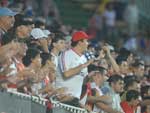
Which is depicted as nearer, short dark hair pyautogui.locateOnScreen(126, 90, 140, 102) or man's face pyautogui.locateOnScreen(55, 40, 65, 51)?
man's face pyautogui.locateOnScreen(55, 40, 65, 51)

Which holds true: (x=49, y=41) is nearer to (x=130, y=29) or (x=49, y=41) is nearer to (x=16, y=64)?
(x=16, y=64)

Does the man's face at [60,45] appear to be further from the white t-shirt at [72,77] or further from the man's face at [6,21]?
the man's face at [6,21]

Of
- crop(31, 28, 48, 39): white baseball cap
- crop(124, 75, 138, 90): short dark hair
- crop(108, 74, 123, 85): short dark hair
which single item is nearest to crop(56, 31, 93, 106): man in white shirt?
crop(31, 28, 48, 39): white baseball cap

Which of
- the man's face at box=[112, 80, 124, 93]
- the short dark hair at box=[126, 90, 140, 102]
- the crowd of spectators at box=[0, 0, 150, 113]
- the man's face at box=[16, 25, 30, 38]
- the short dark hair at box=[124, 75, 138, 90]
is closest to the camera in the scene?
the crowd of spectators at box=[0, 0, 150, 113]

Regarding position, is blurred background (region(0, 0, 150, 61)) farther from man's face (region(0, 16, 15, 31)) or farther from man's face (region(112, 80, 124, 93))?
man's face (region(0, 16, 15, 31))

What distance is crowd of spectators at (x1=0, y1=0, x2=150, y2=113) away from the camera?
1168 centimetres

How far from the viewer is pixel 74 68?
13.5 meters

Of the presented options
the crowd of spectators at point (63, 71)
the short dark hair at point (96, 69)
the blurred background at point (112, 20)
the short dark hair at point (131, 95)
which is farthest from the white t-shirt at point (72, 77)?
the blurred background at point (112, 20)

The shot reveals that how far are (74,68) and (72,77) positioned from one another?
15 cm

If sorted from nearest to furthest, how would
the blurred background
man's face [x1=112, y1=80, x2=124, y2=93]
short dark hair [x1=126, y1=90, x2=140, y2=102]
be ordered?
man's face [x1=112, y1=80, x2=124, y2=93] → short dark hair [x1=126, y1=90, x2=140, y2=102] → the blurred background

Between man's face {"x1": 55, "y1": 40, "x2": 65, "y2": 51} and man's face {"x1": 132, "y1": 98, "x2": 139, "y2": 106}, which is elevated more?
man's face {"x1": 55, "y1": 40, "x2": 65, "y2": 51}

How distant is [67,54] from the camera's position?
1381cm

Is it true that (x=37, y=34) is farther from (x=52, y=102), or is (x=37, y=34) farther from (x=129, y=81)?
(x=52, y=102)

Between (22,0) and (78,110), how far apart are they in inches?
375
